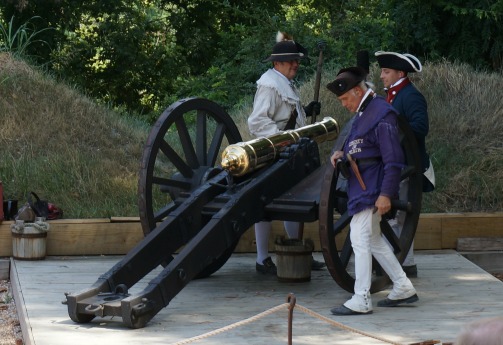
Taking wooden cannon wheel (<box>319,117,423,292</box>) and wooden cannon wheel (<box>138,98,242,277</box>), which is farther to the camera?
wooden cannon wheel (<box>138,98,242,277</box>)

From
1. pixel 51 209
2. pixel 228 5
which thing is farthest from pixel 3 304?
pixel 228 5

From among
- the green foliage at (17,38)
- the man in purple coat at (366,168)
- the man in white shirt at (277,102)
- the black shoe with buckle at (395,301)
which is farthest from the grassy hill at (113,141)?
the man in purple coat at (366,168)

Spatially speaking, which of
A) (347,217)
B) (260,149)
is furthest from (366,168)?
(260,149)

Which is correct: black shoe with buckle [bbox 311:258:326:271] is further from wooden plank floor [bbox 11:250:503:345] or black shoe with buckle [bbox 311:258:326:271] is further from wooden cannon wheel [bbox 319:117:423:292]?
wooden cannon wheel [bbox 319:117:423:292]

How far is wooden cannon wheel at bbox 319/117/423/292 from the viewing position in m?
6.96

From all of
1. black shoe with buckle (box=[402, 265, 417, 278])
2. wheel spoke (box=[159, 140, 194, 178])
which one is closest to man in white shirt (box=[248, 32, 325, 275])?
wheel spoke (box=[159, 140, 194, 178])

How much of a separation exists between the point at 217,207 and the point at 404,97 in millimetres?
1656

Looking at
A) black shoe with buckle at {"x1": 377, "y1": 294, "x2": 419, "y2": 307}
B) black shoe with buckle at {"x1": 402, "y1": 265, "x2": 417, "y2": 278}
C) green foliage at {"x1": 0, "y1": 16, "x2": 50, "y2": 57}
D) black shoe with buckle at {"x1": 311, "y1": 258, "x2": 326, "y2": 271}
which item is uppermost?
green foliage at {"x1": 0, "y1": 16, "x2": 50, "y2": 57}

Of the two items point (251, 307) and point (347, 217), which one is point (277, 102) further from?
point (251, 307)

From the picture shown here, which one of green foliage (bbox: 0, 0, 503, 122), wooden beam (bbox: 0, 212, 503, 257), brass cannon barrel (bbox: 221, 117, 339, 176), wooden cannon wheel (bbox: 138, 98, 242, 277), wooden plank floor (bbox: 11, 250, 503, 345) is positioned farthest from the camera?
green foliage (bbox: 0, 0, 503, 122)

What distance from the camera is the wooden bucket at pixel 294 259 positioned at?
7.89 meters

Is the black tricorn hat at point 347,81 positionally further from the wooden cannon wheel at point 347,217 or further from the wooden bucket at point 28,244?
the wooden bucket at point 28,244

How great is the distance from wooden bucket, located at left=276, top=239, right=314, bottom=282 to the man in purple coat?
2.88 ft

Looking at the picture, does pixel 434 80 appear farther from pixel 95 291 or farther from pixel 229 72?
pixel 95 291
